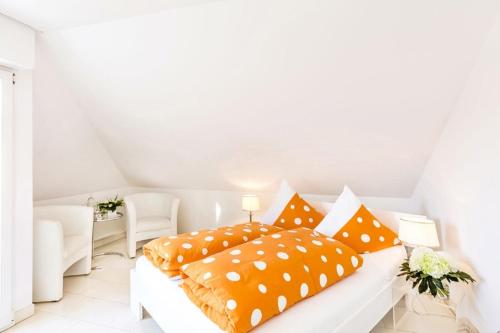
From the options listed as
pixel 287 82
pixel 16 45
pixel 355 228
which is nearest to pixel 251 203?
pixel 355 228

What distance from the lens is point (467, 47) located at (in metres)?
1.70

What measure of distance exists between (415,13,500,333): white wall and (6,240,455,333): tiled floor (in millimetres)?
384

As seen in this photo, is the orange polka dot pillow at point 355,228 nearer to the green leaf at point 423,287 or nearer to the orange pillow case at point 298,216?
the orange pillow case at point 298,216

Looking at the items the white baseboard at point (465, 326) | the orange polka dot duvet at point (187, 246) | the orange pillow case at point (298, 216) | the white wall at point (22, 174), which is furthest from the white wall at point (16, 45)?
the white baseboard at point (465, 326)

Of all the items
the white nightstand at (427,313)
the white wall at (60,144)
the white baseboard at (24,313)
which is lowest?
the white baseboard at (24,313)

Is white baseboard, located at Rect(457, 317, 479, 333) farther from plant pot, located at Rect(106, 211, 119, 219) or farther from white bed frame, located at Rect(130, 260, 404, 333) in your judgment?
plant pot, located at Rect(106, 211, 119, 219)

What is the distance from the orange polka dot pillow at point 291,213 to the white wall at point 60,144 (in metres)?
2.09

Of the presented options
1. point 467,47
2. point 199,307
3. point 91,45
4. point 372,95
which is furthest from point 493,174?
point 91,45

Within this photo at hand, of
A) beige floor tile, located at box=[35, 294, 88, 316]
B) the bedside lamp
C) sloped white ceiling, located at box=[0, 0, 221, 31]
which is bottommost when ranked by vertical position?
beige floor tile, located at box=[35, 294, 88, 316]

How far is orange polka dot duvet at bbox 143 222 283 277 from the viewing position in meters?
1.90

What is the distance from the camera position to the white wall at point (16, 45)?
2.03m

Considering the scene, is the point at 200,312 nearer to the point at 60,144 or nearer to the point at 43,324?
the point at 43,324

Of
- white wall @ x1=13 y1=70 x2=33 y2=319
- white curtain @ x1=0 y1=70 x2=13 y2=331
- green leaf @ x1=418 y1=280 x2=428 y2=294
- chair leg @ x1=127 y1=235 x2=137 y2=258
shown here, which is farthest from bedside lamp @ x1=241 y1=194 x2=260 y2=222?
white curtain @ x1=0 y1=70 x2=13 y2=331

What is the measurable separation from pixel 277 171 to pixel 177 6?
6.54 ft
